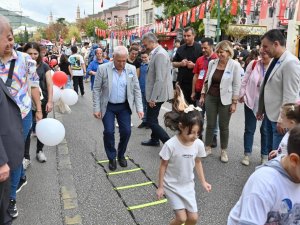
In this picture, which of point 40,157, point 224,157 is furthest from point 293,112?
point 40,157

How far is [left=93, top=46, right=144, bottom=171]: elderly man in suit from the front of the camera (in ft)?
15.7

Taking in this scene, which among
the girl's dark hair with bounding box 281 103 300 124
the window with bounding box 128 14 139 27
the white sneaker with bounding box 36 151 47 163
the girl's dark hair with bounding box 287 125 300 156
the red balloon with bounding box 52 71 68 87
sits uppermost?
the window with bounding box 128 14 139 27

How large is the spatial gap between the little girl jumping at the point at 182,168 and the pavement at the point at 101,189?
0.68 metres

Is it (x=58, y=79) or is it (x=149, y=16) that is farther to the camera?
(x=149, y=16)

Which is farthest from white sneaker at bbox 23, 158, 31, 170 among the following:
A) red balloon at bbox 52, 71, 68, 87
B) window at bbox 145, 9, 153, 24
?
window at bbox 145, 9, 153, 24

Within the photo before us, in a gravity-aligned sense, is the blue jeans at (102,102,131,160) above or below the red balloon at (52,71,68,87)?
below

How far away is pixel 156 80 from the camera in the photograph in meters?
5.52

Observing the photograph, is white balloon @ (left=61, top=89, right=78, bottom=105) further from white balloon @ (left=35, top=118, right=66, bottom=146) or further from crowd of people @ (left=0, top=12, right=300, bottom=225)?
white balloon @ (left=35, top=118, right=66, bottom=146)

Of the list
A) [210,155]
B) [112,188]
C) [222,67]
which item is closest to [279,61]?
[222,67]

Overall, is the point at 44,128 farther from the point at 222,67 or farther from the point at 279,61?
the point at 279,61

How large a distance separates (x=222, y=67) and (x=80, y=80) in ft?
26.4

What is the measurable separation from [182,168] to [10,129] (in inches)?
56.0

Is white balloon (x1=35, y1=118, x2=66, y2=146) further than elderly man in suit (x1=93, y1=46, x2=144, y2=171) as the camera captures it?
No

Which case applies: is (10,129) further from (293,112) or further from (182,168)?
(293,112)
